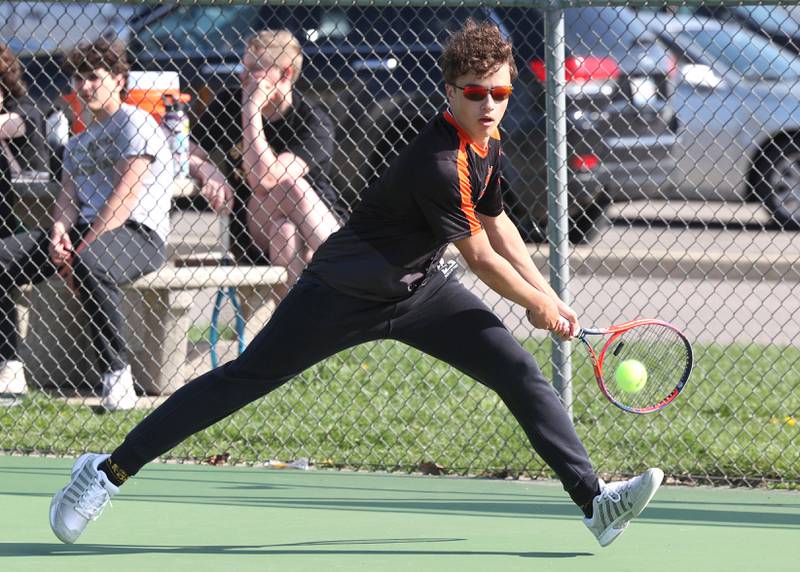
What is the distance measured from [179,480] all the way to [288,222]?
6.62 ft

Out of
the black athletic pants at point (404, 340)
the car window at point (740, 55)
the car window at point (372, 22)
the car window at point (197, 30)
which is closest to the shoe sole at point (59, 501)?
the black athletic pants at point (404, 340)

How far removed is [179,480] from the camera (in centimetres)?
608

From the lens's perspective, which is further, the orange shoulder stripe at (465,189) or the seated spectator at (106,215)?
the seated spectator at (106,215)

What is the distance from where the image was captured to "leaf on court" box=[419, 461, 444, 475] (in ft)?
20.6

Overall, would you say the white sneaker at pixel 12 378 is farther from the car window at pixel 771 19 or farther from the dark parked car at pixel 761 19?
the car window at pixel 771 19

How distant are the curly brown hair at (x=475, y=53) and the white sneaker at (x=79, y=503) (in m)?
1.71

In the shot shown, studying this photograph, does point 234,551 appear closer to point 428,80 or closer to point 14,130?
point 14,130

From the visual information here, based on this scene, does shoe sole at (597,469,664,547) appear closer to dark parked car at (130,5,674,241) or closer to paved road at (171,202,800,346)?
paved road at (171,202,800,346)

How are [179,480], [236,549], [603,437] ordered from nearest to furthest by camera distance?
[236,549]
[179,480]
[603,437]

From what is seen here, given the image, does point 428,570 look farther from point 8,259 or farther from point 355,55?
point 355,55

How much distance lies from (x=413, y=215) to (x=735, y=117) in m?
7.82

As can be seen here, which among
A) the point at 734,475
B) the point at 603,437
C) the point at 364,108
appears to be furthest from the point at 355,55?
the point at 734,475

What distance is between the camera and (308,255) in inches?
306

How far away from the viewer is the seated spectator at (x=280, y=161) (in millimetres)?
7578
